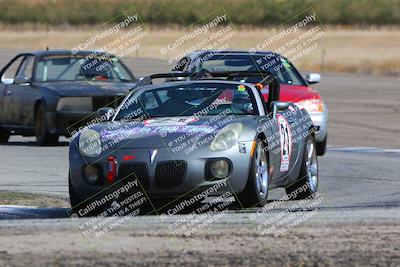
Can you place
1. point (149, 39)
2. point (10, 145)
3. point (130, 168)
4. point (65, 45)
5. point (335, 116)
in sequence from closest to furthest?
point (130, 168) → point (10, 145) → point (335, 116) → point (65, 45) → point (149, 39)

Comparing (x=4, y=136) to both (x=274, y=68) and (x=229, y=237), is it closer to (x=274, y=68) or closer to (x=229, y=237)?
(x=274, y=68)

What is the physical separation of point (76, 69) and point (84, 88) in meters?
1.02

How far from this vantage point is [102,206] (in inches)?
431

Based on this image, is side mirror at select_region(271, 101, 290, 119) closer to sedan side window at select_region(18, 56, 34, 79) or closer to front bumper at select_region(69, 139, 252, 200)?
front bumper at select_region(69, 139, 252, 200)

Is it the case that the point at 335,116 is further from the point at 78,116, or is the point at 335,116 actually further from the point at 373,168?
the point at 373,168

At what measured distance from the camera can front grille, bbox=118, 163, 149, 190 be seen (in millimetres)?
10614

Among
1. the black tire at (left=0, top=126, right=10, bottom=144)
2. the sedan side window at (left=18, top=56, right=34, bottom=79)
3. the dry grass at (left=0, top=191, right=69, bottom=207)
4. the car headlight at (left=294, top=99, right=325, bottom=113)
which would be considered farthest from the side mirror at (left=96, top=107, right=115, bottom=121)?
the black tire at (left=0, top=126, right=10, bottom=144)

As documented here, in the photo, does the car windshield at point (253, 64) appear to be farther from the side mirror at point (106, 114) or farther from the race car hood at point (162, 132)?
the race car hood at point (162, 132)

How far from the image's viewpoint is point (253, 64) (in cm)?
1806

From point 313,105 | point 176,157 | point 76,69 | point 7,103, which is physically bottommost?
point 313,105

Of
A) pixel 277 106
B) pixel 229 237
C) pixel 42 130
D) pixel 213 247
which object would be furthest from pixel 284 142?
pixel 42 130

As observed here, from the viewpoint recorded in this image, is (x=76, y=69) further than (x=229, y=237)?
Yes

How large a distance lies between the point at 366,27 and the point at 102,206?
62557mm

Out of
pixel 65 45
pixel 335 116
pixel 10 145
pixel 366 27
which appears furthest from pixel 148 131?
pixel 366 27
